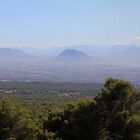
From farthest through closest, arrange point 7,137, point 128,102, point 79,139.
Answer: point 128,102, point 79,139, point 7,137

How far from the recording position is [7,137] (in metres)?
21.6

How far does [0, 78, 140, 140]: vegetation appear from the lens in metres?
22.0

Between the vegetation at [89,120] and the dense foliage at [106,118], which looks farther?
the dense foliage at [106,118]

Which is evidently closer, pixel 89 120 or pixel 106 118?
pixel 89 120

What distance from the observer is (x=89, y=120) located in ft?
78.5

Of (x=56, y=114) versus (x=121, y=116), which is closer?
(x=121, y=116)

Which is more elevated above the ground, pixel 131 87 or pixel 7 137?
pixel 131 87

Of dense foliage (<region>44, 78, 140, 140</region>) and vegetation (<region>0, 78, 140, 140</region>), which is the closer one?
vegetation (<region>0, 78, 140, 140</region>)

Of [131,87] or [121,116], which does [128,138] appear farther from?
[131,87]

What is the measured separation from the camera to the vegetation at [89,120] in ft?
72.3

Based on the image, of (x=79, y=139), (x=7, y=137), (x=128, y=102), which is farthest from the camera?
(x=128, y=102)

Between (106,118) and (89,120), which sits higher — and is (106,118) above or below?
above

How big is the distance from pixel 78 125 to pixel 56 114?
2.71 metres

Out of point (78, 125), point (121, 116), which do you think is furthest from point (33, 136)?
point (121, 116)
